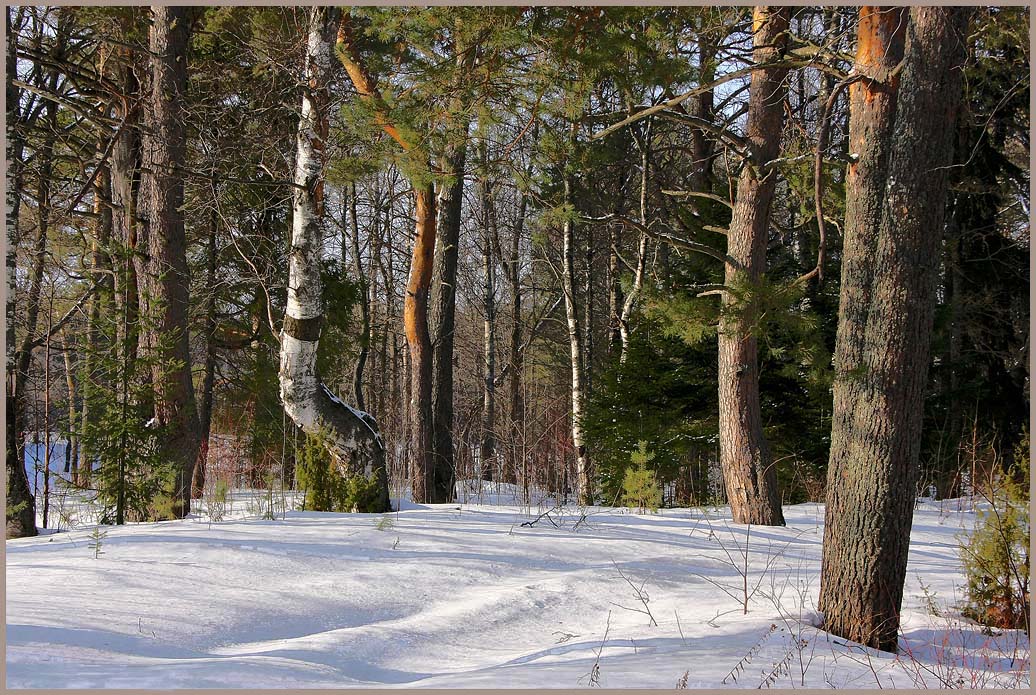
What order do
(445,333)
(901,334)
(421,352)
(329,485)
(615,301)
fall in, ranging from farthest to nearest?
(615,301)
(445,333)
(421,352)
(329,485)
(901,334)

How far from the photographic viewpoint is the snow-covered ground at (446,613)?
325 centimetres

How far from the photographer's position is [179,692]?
2736 millimetres

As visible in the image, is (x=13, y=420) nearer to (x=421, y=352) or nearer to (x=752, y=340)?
(x=421, y=352)

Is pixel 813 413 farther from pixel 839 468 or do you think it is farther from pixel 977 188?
pixel 839 468

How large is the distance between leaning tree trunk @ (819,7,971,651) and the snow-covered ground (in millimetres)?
390

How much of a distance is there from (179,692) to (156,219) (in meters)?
6.62

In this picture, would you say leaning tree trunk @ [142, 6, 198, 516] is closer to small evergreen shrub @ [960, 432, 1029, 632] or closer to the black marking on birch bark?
the black marking on birch bark

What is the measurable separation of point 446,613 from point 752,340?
4.64 meters

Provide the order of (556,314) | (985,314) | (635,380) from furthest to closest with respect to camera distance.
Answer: (556,314) → (985,314) → (635,380)

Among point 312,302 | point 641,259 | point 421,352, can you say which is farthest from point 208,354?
point 641,259

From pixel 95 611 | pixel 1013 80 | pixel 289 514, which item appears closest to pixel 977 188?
pixel 1013 80

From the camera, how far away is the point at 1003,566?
15.1 ft

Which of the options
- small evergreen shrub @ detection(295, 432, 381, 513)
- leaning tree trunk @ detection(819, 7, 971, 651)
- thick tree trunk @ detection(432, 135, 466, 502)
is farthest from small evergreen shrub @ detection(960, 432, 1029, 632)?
thick tree trunk @ detection(432, 135, 466, 502)

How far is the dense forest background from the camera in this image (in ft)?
21.9
